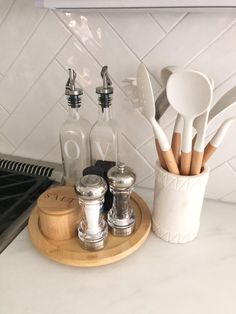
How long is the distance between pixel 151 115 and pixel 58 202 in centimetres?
26

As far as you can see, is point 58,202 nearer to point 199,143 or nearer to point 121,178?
point 121,178

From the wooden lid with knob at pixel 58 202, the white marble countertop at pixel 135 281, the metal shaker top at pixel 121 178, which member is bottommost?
the white marble countertop at pixel 135 281

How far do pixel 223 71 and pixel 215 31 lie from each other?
8cm

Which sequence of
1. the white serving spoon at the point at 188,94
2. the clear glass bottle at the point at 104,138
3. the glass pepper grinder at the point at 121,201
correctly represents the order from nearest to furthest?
the white serving spoon at the point at 188,94 → the glass pepper grinder at the point at 121,201 → the clear glass bottle at the point at 104,138

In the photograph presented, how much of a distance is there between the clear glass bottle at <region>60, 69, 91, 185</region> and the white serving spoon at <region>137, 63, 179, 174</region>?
0.22m

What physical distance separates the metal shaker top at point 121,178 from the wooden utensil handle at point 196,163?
0.12 metres

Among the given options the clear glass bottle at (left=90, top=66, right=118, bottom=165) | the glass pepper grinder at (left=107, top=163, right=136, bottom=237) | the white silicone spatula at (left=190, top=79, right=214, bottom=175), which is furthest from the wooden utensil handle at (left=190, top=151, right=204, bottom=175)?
the clear glass bottle at (left=90, top=66, right=118, bottom=165)

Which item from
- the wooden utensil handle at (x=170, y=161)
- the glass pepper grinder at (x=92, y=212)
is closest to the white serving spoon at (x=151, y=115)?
the wooden utensil handle at (x=170, y=161)

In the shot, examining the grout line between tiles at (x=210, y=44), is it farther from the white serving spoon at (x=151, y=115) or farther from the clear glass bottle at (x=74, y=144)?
the clear glass bottle at (x=74, y=144)

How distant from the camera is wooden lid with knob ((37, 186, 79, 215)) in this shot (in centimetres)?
Answer: 61

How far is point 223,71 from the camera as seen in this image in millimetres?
667

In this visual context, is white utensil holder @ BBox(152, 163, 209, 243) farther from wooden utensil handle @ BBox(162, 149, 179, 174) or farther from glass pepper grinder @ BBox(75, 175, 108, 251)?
glass pepper grinder @ BBox(75, 175, 108, 251)

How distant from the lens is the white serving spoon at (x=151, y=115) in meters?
0.55

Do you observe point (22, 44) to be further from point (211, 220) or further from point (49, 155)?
point (211, 220)
